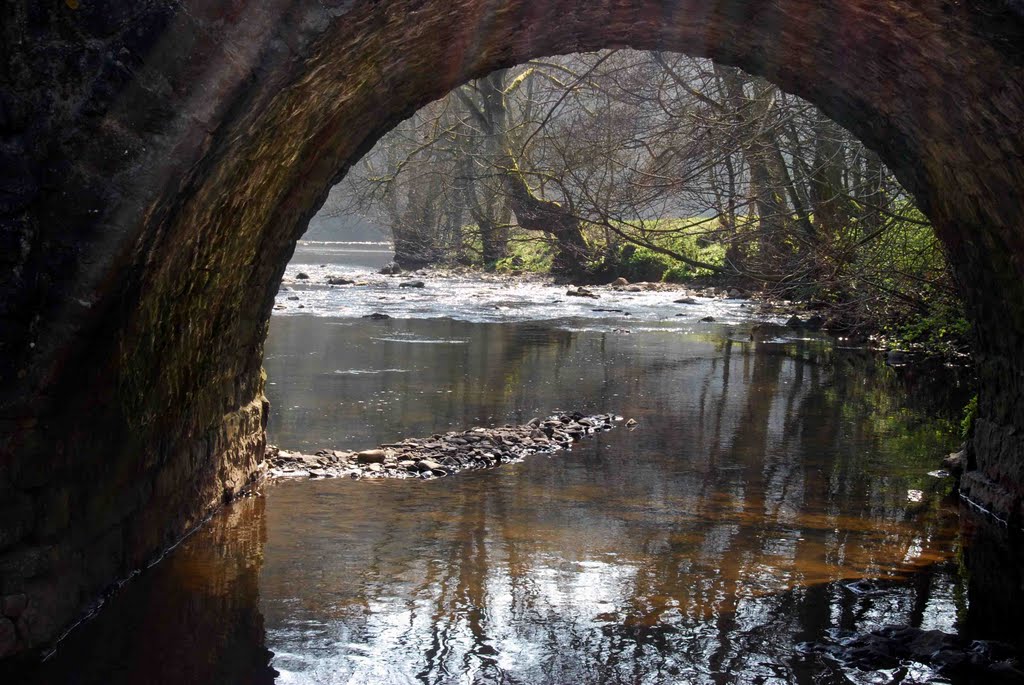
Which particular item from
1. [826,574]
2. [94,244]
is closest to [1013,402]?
[826,574]

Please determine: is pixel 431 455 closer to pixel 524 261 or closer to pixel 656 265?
pixel 656 265

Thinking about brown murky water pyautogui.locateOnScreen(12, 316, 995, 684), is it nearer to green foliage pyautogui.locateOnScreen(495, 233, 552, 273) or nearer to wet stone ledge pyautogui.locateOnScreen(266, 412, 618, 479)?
wet stone ledge pyautogui.locateOnScreen(266, 412, 618, 479)

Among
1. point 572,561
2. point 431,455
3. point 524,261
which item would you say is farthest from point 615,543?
point 524,261

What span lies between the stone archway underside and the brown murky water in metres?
0.51

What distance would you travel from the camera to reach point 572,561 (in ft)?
19.0

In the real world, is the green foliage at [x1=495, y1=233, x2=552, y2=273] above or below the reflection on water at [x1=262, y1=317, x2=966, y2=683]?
above

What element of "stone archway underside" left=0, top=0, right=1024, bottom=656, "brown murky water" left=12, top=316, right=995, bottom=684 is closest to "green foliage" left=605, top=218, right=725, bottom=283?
"brown murky water" left=12, top=316, right=995, bottom=684

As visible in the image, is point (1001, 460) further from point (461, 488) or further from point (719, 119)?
point (719, 119)

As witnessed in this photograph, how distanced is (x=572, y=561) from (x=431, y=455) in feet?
8.66

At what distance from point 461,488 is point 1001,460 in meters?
3.51

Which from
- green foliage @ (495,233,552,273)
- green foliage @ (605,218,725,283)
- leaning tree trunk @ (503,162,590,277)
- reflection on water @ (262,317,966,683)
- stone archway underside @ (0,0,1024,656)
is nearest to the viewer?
stone archway underside @ (0,0,1024,656)

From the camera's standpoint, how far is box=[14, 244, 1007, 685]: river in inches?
175

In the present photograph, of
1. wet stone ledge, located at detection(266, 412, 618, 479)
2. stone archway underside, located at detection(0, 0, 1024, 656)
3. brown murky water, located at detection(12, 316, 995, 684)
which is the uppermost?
stone archway underside, located at detection(0, 0, 1024, 656)

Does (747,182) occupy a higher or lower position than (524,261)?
higher
